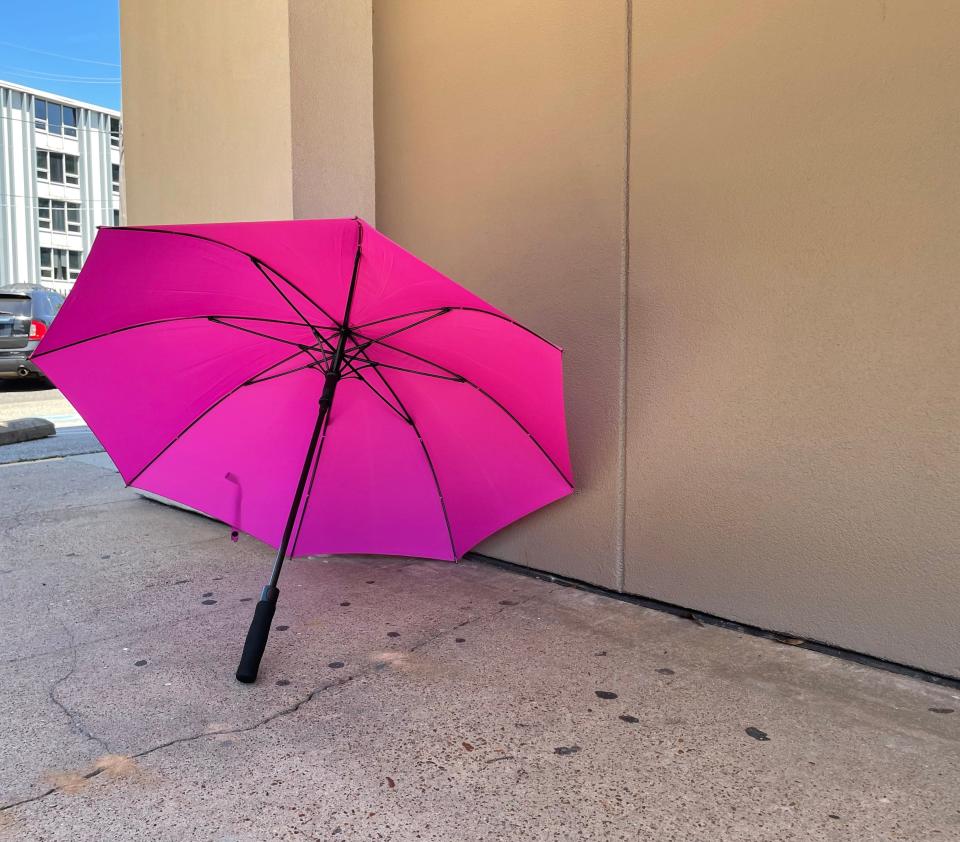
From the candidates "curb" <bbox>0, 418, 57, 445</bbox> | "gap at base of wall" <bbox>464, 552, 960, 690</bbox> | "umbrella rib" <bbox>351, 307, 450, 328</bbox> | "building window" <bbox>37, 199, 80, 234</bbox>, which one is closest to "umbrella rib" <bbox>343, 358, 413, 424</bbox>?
"umbrella rib" <bbox>351, 307, 450, 328</bbox>

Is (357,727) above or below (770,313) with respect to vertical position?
below

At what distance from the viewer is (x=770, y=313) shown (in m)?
3.02

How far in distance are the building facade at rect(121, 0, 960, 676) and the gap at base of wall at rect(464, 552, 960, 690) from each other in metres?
0.04

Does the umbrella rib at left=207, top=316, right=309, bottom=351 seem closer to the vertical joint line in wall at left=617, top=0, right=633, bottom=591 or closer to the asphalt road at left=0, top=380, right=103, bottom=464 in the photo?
the vertical joint line in wall at left=617, top=0, right=633, bottom=591

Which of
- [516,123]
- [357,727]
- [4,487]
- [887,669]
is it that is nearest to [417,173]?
[516,123]

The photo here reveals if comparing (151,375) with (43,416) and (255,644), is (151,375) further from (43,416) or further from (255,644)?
(43,416)

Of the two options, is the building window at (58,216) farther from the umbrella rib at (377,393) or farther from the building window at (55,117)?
the umbrella rib at (377,393)

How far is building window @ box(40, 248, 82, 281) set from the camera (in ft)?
130

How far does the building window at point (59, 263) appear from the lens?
130 feet

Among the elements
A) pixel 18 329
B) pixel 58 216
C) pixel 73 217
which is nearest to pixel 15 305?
pixel 18 329

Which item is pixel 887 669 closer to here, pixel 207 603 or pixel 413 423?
pixel 413 423

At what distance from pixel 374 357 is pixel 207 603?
1.53 m

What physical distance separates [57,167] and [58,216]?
2896 millimetres

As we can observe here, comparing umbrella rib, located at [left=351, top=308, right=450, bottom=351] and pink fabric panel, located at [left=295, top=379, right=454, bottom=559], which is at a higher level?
umbrella rib, located at [left=351, top=308, right=450, bottom=351]
